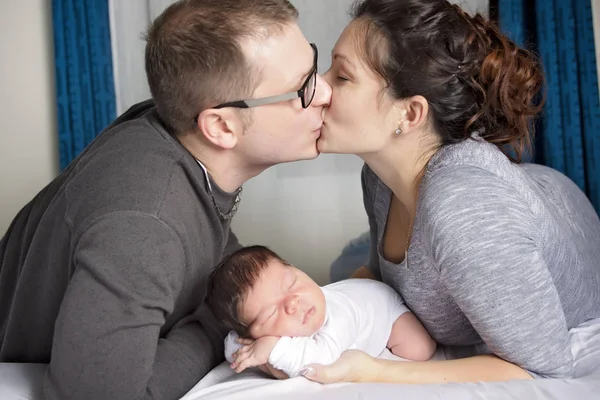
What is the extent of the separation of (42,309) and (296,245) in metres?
1.72

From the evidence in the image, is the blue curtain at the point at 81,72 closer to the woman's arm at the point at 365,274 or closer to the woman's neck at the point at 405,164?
the woman's arm at the point at 365,274

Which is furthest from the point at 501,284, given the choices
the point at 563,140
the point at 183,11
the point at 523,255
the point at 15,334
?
the point at 563,140

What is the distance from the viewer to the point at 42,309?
173cm

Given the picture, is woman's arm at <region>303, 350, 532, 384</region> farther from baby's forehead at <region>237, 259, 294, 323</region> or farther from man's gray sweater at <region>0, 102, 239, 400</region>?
man's gray sweater at <region>0, 102, 239, 400</region>

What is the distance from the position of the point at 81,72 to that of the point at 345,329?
2.18 m

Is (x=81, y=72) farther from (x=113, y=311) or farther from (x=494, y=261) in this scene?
(x=494, y=261)

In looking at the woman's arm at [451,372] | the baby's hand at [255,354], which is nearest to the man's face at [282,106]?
the baby's hand at [255,354]

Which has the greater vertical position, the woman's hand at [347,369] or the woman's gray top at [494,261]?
the woman's gray top at [494,261]

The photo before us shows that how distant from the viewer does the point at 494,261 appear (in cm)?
152

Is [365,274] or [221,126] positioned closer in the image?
[221,126]

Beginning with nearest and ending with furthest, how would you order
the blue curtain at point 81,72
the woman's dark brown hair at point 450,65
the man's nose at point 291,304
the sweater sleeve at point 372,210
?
the man's nose at point 291,304 < the woman's dark brown hair at point 450,65 < the sweater sleeve at point 372,210 < the blue curtain at point 81,72

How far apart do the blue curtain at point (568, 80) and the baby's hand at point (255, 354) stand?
6.16 feet

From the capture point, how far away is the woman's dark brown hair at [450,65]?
174 cm

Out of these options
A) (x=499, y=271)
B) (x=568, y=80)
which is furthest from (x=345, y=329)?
(x=568, y=80)
